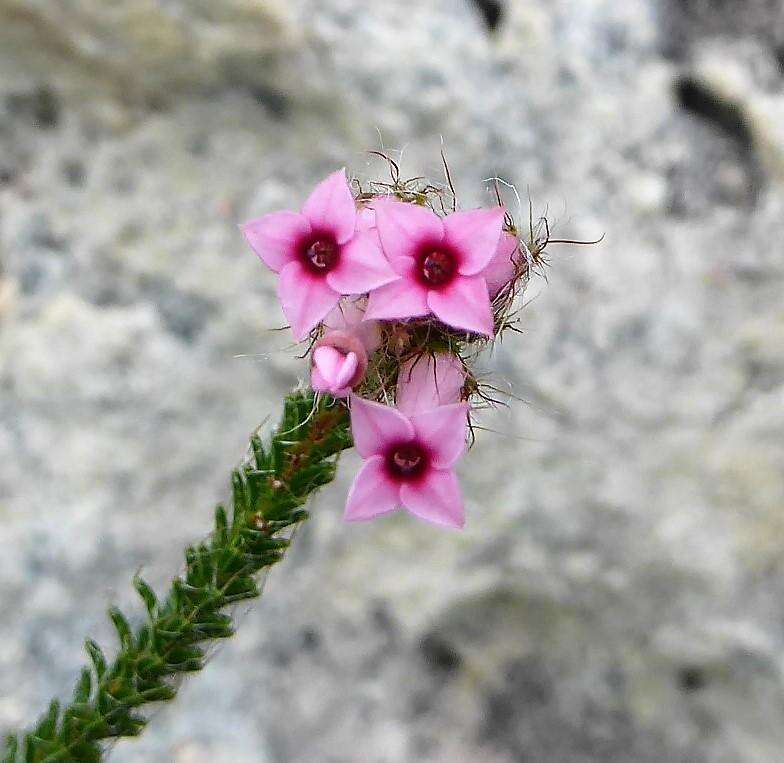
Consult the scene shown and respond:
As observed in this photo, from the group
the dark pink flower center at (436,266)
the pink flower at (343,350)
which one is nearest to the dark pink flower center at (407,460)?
the pink flower at (343,350)

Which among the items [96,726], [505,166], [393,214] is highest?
[505,166]

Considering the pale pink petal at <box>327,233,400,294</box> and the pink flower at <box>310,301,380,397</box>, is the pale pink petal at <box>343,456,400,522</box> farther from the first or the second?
the pale pink petal at <box>327,233,400,294</box>

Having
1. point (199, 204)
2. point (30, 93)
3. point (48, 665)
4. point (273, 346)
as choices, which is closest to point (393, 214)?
point (273, 346)

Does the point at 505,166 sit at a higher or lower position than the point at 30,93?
lower

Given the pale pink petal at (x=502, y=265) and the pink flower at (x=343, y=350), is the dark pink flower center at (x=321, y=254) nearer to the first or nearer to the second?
the pink flower at (x=343, y=350)

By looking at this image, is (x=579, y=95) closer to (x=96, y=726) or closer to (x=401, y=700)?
(x=401, y=700)

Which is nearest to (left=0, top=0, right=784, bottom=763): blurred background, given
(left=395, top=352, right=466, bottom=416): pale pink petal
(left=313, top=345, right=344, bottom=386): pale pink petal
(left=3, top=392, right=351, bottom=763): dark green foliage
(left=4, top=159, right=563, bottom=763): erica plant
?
(left=3, top=392, right=351, bottom=763): dark green foliage
